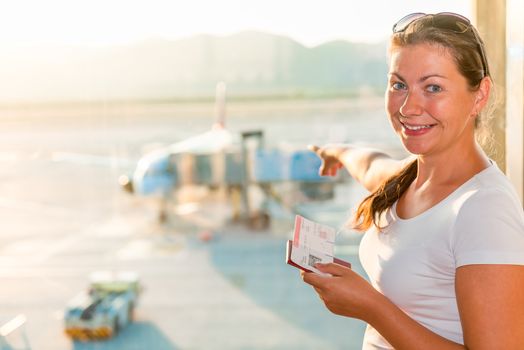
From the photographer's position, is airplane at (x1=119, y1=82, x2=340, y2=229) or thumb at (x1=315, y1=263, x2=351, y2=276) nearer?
thumb at (x1=315, y1=263, x2=351, y2=276)

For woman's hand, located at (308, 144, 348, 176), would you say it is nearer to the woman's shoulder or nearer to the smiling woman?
the smiling woman

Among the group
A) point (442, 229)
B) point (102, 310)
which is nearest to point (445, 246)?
point (442, 229)

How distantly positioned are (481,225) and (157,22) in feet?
9.62

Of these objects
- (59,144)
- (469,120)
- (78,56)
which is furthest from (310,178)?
(469,120)

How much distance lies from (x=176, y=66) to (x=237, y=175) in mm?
2510

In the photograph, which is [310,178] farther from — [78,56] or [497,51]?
[497,51]

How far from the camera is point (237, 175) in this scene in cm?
570

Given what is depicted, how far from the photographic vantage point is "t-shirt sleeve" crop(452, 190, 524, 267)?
1.62ft

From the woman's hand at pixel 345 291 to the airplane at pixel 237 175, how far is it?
180 inches

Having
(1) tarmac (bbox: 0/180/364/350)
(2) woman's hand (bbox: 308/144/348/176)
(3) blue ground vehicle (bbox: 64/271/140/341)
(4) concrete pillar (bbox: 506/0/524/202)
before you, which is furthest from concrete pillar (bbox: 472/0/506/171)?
(3) blue ground vehicle (bbox: 64/271/140/341)

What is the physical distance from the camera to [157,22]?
126 inches

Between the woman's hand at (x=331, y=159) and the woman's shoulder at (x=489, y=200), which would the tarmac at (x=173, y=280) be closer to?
the woman's hand at (x=331, y=159)

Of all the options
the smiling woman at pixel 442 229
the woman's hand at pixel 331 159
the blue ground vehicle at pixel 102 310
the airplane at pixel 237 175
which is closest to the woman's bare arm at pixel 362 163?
the woman's hand at pixel 331 159

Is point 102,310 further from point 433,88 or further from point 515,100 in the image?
point 433,88
